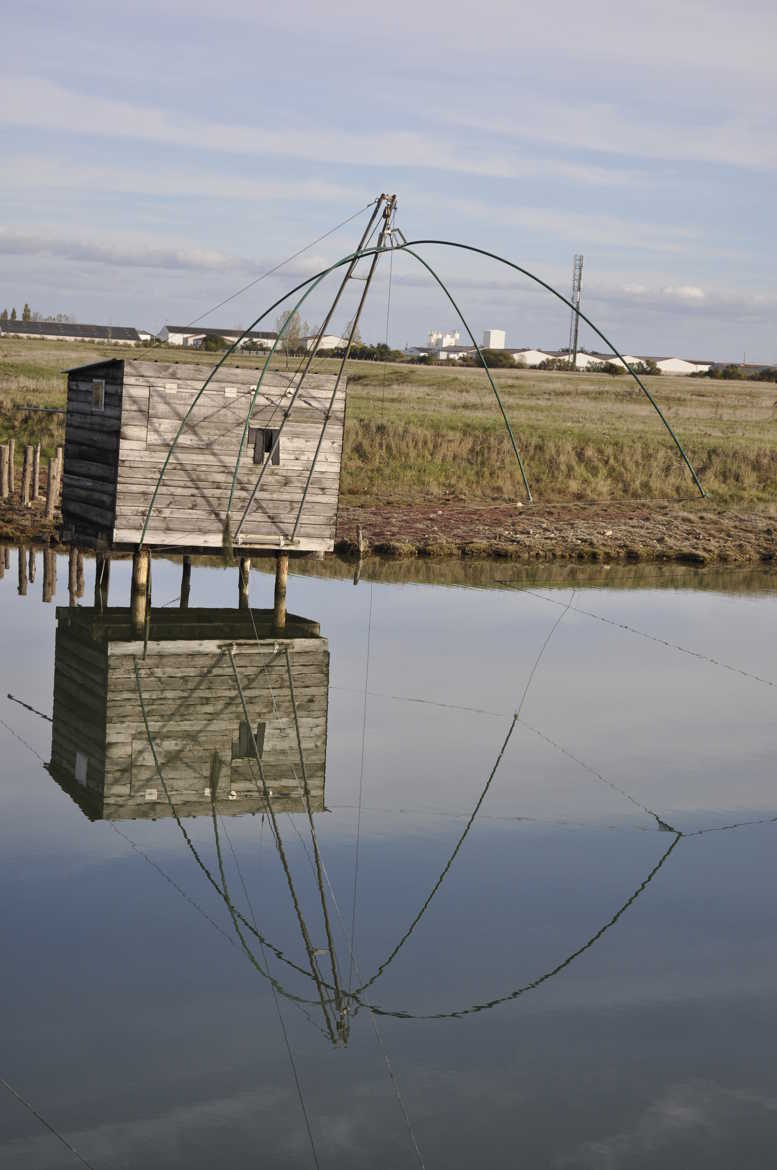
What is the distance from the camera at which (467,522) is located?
133ft

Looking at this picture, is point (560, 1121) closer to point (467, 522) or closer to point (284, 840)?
point (284, 840)

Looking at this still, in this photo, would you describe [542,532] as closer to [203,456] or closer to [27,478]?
[27,478]

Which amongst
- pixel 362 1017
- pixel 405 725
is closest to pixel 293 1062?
pixel 362 1017

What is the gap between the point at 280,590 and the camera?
26.8 meters

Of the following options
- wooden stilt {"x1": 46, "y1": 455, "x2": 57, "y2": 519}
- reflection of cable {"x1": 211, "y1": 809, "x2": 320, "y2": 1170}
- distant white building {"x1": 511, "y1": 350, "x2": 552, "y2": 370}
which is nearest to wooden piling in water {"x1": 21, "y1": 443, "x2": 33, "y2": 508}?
wooden stilt {"x1": 46, "y1": 455, "x2": 57, "y2": 519}

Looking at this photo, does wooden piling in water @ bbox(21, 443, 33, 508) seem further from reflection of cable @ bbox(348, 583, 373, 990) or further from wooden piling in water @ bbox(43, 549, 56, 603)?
reflection of cable @ bbox(348, 583, 373, 990)

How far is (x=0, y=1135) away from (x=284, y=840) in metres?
6.22

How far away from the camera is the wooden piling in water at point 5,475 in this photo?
37906 millimetres

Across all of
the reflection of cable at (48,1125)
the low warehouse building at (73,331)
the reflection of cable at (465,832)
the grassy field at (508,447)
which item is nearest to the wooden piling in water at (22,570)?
the grassy field at (508,447)

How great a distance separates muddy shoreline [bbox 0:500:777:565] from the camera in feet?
Answer: 121

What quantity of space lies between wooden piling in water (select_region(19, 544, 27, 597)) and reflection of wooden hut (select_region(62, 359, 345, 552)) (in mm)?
2361

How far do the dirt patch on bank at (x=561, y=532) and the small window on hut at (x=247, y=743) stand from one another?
59.7 feet

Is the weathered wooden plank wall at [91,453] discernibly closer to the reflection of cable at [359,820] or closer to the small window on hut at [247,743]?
the reflection of cable at [359,820]

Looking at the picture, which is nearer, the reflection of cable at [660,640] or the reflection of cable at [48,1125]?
the reflection of cable at [48,1125]
